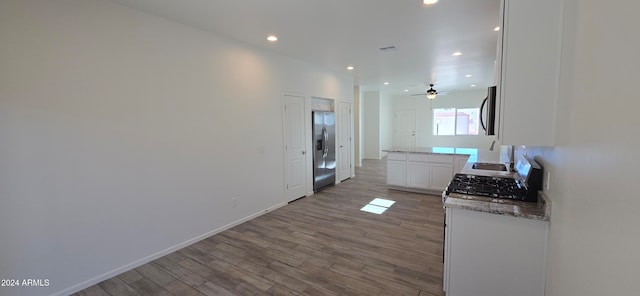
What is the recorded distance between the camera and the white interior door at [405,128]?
37.1ft

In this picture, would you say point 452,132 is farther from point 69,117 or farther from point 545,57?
point 69,117

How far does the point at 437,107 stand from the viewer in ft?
35.6

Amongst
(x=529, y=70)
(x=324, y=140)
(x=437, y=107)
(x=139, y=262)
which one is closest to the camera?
(x=529, y=70)

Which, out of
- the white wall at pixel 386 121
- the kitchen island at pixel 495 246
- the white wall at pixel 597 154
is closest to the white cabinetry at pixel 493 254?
the kitchen island at pixel 495 246

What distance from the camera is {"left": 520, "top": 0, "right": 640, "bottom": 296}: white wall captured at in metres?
0.78

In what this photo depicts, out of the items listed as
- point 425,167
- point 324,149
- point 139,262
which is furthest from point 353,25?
point 139,262

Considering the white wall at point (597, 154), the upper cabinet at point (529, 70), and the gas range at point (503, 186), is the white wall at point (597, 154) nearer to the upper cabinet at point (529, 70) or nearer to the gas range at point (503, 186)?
the upper cabinet at point (529, 70)

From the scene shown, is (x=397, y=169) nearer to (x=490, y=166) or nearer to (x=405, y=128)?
(x=490, y=166)

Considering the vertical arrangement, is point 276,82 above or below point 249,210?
above

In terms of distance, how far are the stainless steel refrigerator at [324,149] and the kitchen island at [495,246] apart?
3.66 meters

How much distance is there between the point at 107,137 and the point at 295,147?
9.57 feet

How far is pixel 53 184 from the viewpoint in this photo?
2.23m

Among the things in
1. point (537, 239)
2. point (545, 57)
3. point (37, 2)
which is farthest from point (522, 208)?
point (37, 2)

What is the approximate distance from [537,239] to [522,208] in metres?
0.21
